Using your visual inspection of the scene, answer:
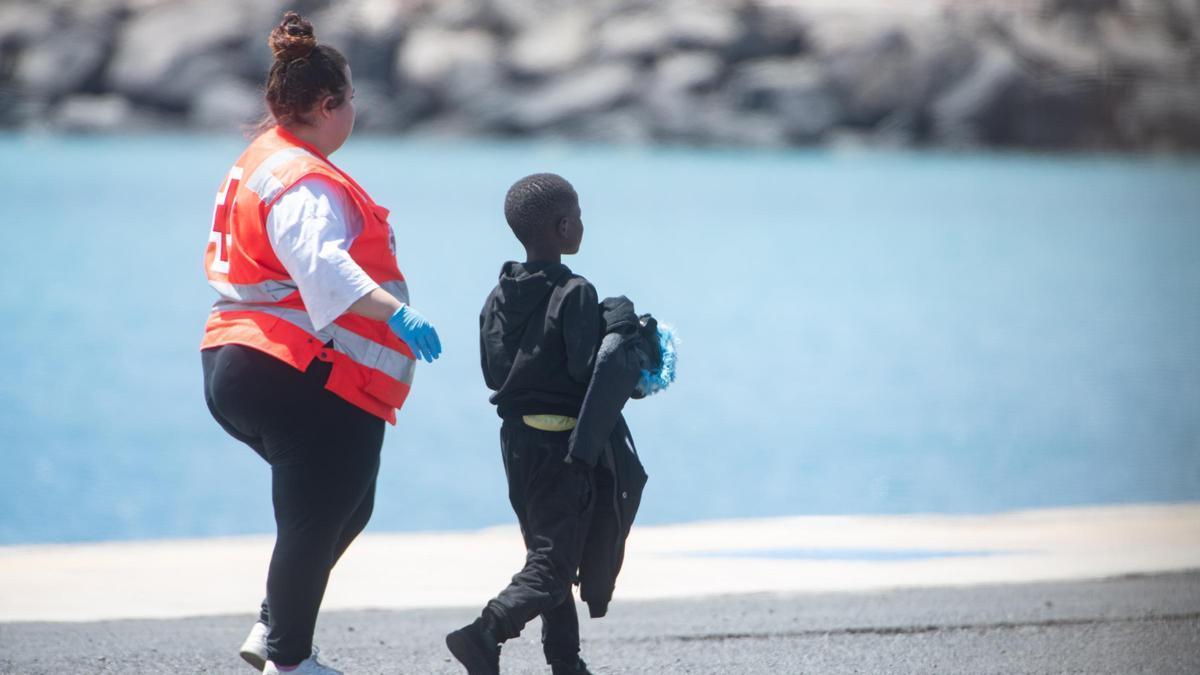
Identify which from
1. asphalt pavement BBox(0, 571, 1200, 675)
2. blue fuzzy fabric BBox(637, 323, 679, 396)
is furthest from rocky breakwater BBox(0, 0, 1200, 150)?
blue fuzzy fabric BBox(637, 323, 679, 396)

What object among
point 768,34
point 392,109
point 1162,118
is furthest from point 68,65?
point 1162,118

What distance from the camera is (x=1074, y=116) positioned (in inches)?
2009

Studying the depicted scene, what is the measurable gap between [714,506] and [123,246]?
17.0 metres

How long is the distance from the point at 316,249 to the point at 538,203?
0.57 meters

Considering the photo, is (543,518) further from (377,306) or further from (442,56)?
(442,56)

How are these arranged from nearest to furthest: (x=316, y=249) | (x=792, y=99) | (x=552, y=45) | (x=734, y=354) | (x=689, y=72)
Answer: (x=316, y=249)
(x=734, y=354)
(x=792, y=99)
(x=689, y=72)
(x=552, y=45)

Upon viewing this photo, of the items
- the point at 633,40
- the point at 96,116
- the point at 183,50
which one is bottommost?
the point at 633,40

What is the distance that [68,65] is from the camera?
171 feet

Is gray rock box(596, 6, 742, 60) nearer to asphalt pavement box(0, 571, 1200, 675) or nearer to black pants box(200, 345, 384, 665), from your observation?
asphalt pavement box(0, 571, 1200, 675)

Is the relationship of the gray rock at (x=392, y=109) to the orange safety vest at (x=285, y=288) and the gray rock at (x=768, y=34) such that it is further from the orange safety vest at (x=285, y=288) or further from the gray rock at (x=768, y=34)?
the orange safety vest at (x=285, y=288)

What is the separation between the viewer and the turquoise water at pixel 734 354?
10.3m

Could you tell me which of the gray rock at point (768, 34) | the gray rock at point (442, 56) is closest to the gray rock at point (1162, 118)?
the gray rock at point (768, 34)

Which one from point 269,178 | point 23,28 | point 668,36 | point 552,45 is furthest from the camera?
point 552,45

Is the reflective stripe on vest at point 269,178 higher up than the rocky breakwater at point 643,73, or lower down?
lower down
